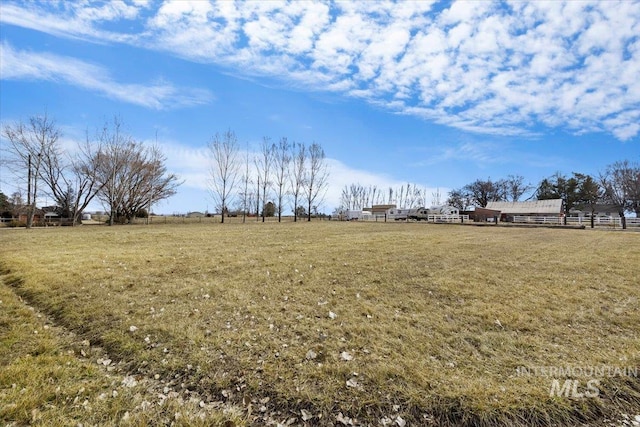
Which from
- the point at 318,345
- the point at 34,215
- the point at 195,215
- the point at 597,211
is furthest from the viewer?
the point at 195,215

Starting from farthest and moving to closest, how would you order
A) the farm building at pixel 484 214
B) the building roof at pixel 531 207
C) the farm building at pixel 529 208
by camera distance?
the farm building at pixel 484 214 < the building roof at pixel 531 207 < the farm building at pixel 529 208

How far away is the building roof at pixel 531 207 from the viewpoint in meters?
51.0

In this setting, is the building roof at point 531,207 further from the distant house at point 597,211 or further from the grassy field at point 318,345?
the grassy field at point 318,345

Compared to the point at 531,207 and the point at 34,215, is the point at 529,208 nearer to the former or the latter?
the point at 531,207

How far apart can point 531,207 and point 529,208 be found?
35 centimetres

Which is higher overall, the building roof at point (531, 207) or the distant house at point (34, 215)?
the building roof at point (531, 207)

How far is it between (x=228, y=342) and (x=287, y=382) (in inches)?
49.0

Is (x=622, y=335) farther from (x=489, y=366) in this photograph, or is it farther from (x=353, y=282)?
(x=353, y=282)

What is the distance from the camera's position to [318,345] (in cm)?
403

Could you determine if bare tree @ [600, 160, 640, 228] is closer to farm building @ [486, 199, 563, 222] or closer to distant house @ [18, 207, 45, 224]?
farm building @ [486, 199, 563, 222]

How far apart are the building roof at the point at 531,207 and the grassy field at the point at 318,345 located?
53.0 metres

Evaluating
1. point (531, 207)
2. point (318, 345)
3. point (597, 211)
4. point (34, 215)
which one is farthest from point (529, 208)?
point (34, 215)

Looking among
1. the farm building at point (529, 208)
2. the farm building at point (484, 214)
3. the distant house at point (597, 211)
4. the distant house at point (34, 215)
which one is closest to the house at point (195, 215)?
the distant house at point (34, 215)

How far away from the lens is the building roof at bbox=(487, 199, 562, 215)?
5104 centimetres
